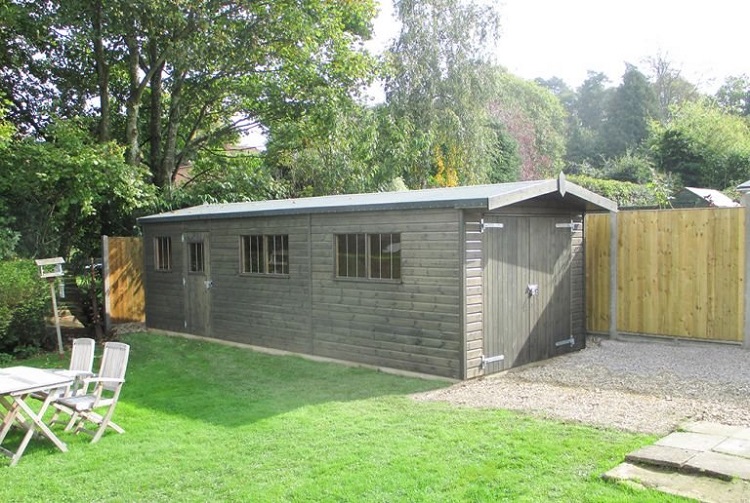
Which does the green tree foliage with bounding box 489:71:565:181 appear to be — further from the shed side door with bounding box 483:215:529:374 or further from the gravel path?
the shed side door with bounding box 483:215:529:374

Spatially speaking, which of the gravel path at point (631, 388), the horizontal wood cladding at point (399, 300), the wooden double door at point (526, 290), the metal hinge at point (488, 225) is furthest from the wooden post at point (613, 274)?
the horizontal wood cladding at point (399, 300)

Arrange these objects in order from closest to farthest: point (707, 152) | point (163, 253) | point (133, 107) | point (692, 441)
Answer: point (692, 441) < point (163, 253) < point (133, 107) < point (707, 152)

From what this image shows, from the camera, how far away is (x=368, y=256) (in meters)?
8.70

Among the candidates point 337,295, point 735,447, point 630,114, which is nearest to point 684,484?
point 735,447

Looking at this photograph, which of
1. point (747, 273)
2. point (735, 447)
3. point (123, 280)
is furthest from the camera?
point (123, 280)

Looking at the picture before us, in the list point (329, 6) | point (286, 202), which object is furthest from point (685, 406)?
point (329, 6)

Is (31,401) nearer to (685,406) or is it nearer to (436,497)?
(436,497)

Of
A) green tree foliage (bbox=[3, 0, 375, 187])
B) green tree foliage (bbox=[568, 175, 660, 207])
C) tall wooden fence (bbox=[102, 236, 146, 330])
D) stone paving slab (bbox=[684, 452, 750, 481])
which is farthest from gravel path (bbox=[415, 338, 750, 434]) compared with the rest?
green tree foliage (bbox=[568, 175, 660, 207])

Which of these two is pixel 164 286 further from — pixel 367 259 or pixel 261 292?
pixel 367 259

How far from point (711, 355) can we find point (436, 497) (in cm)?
620

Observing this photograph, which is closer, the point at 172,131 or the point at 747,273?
the point at 747,273

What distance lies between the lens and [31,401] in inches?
295

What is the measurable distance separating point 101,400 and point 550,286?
232 inches

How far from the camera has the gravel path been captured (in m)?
6.11
